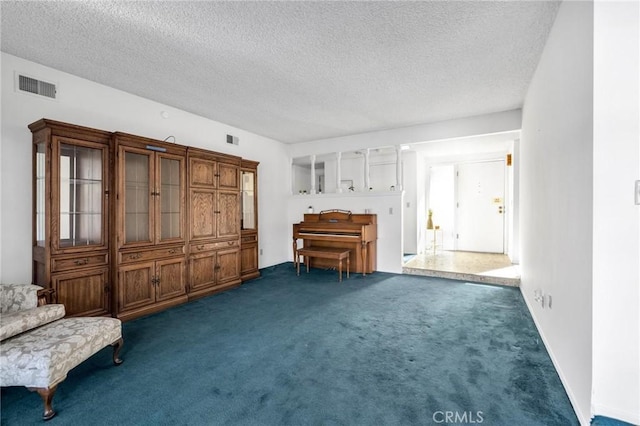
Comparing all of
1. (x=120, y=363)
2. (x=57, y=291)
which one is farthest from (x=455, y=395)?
(x=57, y=291)

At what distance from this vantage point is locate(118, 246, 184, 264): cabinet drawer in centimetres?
314

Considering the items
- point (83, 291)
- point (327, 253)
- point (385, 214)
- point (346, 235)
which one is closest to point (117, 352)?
point (83, 291)

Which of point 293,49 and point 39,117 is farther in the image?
point 39,117

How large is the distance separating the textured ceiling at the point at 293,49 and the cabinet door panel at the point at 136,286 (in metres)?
2.18

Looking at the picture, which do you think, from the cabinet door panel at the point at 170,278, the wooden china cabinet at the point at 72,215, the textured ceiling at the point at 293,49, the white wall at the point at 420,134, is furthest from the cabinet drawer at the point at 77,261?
the white wall at the point at 420,134

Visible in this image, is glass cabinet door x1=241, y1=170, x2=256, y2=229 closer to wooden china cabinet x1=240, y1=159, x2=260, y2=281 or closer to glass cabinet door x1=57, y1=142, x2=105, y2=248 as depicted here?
wooden china cabinet x1=240, y1=159, x2=260, y2=281

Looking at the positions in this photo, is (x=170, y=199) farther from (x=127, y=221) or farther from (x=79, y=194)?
(x=79, y=194)

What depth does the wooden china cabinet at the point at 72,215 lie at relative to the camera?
2.65 m

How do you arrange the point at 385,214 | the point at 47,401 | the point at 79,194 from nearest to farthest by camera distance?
the point at 47,401, the point at 79,194, the point at 385,214

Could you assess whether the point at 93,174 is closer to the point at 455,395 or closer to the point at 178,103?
the point at 178,103

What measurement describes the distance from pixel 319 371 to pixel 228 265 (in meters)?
2.68

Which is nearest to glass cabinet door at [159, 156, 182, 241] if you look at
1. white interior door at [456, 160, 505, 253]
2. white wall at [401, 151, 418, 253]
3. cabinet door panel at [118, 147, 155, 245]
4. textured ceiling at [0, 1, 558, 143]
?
cabinet door panel at [118, 147, 155, 245]

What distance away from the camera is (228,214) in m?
4.40
